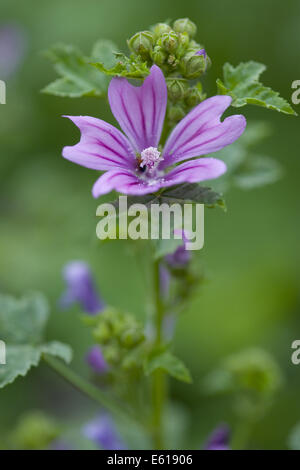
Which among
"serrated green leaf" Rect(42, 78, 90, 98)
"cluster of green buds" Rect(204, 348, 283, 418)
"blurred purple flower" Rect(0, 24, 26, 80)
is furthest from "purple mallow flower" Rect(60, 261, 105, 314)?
"blurred purple flower" Rect(0, 24, 26, 80)

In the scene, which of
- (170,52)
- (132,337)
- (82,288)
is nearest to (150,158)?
(170,52)

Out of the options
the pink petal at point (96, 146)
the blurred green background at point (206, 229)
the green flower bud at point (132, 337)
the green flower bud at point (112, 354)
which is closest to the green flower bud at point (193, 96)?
the pink petal at point (96, 146)

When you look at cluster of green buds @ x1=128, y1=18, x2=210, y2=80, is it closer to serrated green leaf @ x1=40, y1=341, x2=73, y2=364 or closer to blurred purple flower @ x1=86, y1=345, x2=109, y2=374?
serrated green leaf @ x1=40, y1=341, x2=73, y2=364

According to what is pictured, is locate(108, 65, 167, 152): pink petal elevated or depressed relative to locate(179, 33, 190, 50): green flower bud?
depressed

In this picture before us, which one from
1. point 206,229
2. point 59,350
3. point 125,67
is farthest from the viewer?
point 206,229

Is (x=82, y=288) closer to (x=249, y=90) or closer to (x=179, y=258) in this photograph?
(x=179, y=258)

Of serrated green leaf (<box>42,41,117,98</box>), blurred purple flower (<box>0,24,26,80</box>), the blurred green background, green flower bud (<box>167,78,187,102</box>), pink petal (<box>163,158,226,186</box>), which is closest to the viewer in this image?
pink petal (<box>163,158,226,186</box>)

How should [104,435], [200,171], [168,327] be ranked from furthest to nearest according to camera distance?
[168,327] → [104,435] → [200,171]
